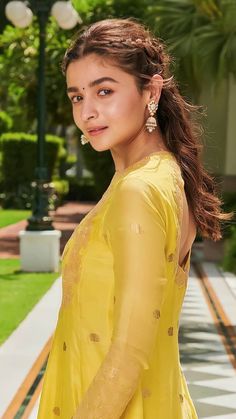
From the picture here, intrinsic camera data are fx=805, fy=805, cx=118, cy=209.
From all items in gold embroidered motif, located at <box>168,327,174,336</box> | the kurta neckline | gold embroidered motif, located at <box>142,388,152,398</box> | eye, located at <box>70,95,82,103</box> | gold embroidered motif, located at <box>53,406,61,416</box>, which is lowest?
gold embroidered motif, located at <box>53,406,61,416</box>

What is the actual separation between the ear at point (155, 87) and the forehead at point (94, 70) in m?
0.07

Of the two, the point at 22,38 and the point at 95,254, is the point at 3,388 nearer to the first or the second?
the point at 95,254

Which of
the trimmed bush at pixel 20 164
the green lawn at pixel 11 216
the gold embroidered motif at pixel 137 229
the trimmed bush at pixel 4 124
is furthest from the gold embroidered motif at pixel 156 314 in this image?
the trimmed bush at pixel 4 124

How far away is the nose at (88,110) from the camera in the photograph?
1.73m

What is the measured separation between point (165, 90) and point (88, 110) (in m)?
0.22

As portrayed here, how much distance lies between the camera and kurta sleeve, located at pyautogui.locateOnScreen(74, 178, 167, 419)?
1516 millimetres

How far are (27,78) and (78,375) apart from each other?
75.7 ft

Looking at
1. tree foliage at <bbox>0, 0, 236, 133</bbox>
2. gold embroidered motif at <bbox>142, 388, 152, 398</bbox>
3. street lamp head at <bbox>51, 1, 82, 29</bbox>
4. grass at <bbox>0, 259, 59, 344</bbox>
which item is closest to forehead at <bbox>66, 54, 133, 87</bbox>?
gold embroidered motif at <bbox>142, 388, 152, 398</bbox>

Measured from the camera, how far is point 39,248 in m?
13.4

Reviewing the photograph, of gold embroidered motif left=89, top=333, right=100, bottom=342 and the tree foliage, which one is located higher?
the tree foliage

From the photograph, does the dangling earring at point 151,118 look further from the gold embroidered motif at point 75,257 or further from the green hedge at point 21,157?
the green hedge at point 21,157

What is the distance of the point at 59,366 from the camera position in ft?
5.91

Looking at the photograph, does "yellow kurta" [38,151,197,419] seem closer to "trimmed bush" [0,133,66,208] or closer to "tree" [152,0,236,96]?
"tree" [152,0,236,96]

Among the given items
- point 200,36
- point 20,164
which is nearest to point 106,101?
point 200,36
